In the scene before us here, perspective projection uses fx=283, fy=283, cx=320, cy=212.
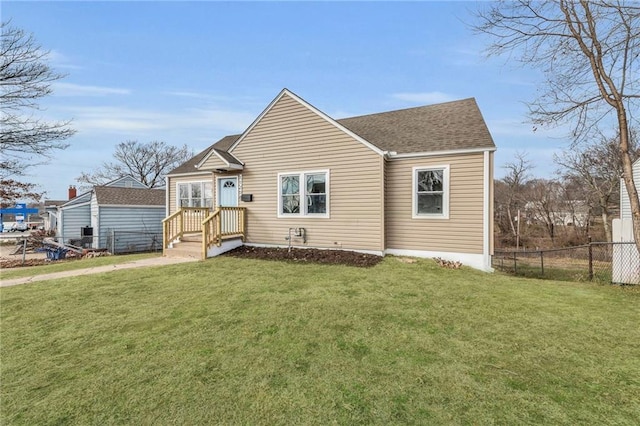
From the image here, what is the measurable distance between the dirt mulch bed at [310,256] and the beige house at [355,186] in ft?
1.24

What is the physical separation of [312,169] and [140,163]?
115ft

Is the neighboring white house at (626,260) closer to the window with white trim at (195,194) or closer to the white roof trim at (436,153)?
the white roof trim at (436,153)

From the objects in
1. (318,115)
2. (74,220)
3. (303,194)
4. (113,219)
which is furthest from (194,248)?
(74,220)

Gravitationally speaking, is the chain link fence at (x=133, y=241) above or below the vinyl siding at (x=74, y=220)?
below

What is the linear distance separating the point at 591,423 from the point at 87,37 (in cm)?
1645

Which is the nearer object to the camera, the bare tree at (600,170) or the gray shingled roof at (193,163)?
the gray shingled roof at (193,163)

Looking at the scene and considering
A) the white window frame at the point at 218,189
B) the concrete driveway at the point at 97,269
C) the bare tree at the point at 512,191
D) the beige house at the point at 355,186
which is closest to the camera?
the concrete driveway at the point at 97,269

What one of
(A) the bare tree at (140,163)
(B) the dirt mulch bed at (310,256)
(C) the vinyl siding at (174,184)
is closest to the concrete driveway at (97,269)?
(B) the dirt mulch bed at (310,256)

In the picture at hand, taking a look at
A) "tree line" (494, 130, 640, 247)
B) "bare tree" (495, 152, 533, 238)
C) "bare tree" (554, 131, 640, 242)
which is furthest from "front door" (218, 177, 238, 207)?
"bare tree" (495, 152, 533, 238)

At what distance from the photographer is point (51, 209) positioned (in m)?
25.5

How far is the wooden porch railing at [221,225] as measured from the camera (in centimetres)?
934

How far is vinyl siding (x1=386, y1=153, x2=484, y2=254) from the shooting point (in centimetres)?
841

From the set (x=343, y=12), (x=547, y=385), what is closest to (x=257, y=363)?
(x=547, y=385)

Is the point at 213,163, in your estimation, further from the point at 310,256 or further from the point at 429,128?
the point at 429,128
